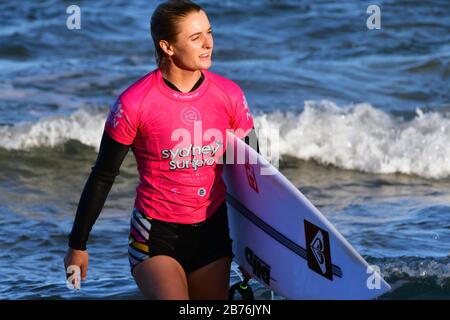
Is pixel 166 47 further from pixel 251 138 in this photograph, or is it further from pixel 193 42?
pixel 251 138

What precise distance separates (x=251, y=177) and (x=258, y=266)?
433mm

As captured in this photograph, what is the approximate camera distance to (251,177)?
180 inches

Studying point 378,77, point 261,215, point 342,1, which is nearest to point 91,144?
point 378,77

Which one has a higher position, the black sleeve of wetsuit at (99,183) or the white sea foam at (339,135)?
the black sleeve of wetsuit at (99,183)

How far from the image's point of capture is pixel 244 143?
441cm

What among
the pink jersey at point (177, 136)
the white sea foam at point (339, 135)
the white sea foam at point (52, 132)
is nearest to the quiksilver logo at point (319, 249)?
the pink jersey at point (177, 136)

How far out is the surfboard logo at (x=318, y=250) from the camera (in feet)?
14.1

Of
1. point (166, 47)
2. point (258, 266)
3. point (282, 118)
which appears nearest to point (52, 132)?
point (282, 118)

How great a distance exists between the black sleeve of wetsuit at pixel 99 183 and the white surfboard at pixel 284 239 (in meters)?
0.51

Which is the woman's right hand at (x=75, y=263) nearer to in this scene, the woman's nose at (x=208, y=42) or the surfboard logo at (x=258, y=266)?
the surfboard logo at (x=258, y=266)

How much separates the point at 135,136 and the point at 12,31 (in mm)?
10703

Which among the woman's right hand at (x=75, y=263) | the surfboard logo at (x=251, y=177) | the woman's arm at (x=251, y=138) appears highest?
the woman's arm at (x=251, y=138)

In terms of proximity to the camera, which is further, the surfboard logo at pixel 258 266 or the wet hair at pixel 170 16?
the surfboard logo at pixel 258 266
